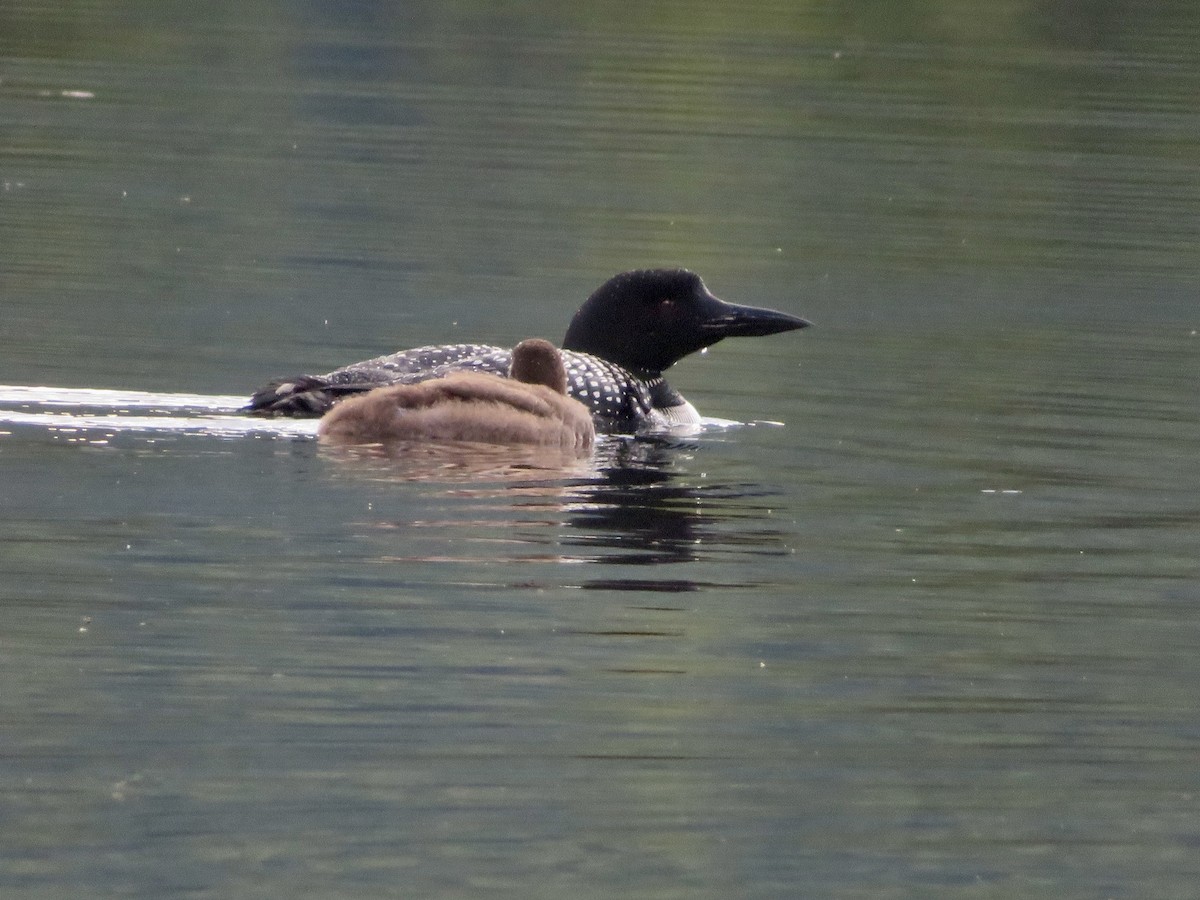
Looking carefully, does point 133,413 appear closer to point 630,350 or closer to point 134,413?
point 134,413

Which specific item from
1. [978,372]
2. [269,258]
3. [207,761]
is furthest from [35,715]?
[269,258]

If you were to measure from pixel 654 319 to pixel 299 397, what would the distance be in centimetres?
205

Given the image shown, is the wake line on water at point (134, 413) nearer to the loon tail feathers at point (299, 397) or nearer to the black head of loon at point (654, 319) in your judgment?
the loon tail feathers at point (299, 397)

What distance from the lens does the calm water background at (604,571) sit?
4504 mm

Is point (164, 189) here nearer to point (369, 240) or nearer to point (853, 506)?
point (369, 240)

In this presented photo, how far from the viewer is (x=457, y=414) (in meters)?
7.93

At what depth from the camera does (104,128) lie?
59.6 feet

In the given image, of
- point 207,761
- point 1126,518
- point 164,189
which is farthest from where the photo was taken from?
point 164,189

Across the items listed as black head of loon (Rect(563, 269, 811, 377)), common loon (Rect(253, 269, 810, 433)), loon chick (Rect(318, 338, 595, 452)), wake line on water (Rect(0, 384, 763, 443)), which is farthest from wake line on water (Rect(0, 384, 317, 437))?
black head of loon (Rect(563, 269, 811, 377))

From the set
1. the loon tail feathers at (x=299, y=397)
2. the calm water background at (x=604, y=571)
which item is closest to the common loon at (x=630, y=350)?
the loon tail feathers at (x=299, y=397)

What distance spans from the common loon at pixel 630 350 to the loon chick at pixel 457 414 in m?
0.37

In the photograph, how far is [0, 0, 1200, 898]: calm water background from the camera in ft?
14.8

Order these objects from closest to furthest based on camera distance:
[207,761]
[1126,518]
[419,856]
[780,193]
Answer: [419,856] < [207,761] < [1126,518] < [780,193]

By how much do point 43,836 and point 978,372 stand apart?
259 inches
